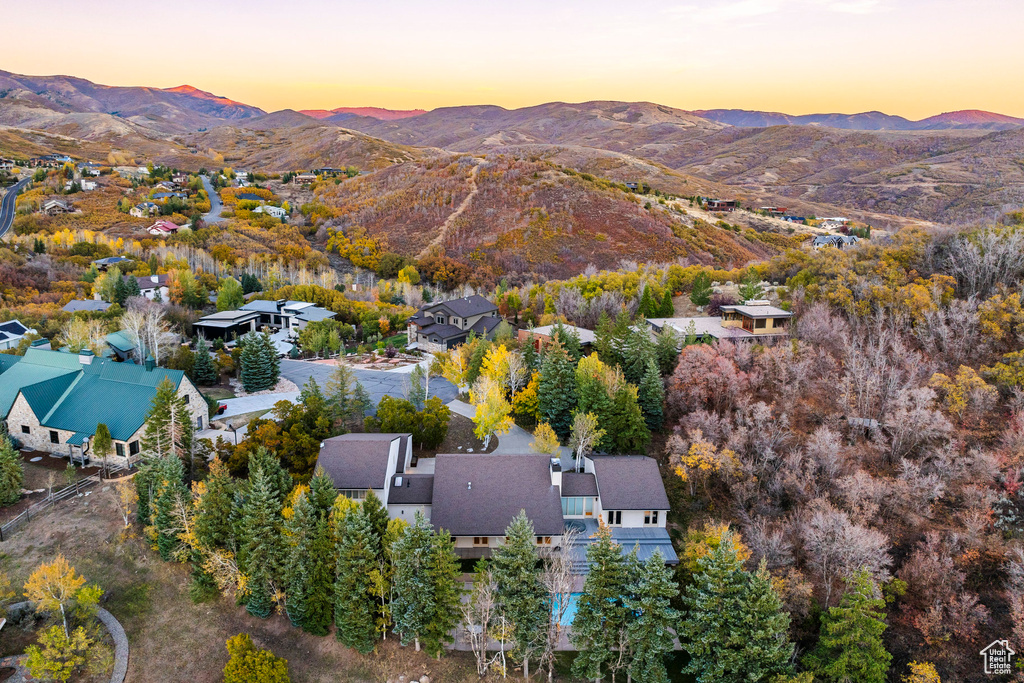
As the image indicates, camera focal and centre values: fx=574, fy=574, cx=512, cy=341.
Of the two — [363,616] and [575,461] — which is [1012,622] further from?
[363,616]

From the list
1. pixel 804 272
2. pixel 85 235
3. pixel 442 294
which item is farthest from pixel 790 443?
pixel 85 235

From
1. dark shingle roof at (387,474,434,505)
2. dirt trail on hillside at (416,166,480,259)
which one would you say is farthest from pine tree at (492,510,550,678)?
dirt trail on hillside at (416,166,480,259)

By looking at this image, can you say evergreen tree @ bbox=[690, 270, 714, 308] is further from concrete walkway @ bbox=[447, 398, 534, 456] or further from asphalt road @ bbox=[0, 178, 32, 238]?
asphalt road @ bbox=[0, 178, 32, 238]

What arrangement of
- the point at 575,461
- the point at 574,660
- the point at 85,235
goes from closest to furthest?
1. the point at 574,660
2. the point at 575,461
3. the point at 85,235

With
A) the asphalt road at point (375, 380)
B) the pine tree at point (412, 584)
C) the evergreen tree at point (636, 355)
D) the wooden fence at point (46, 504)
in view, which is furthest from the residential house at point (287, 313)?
the pine tree at point (412, 584)

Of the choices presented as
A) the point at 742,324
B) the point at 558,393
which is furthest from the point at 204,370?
the point at 742,324

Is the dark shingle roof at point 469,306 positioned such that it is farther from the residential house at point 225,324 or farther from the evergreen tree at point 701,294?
the evergreen tree at point 701,294

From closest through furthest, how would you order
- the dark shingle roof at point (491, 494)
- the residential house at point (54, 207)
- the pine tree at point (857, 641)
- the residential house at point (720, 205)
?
the pine tree at point (857, 641) → the dark shingle roof at point (491, 494) → the residential house at point (54, 207) → the residential house at point (720, 205)
